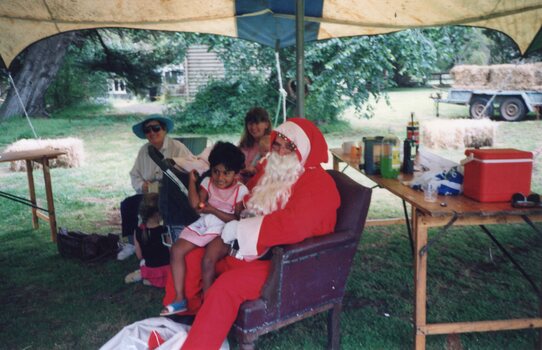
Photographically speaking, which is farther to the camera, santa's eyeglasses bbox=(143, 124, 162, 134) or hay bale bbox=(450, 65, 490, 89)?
hay bale bbox=(450, 65, 490, 89)

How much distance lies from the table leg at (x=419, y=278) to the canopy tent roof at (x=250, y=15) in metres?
2.97

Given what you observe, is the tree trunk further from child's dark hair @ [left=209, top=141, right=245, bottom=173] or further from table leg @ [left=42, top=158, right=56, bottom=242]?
child's dark hair @ [left=209, top=141, right=245, bottom=173]

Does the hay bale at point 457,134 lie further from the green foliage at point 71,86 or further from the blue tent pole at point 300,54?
the green foliage at point 71,86

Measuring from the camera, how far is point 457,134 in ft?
37.8

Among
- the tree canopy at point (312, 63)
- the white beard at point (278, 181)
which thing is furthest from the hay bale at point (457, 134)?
the white beard at point (278, 181)

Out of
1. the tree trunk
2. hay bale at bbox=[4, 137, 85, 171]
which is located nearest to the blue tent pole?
hay bale at bbox=[4, 137, 85, 171]

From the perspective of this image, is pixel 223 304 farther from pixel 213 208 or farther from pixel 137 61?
pixel 137 61

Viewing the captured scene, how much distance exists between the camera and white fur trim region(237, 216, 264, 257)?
2.95 m

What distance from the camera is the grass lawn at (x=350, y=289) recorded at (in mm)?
3582

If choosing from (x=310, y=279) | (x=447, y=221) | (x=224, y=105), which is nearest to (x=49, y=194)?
(x=310, y=279)

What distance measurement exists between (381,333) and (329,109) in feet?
35.9

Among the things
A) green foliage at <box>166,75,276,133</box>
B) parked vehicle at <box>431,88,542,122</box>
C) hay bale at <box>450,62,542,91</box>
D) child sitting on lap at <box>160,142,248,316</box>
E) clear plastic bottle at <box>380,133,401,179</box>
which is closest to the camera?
child sitting on lap at <box>160,142,248,316</box>

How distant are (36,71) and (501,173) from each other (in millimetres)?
17573

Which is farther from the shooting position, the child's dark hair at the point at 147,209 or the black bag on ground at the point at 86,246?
the black bag on ground at the point at 86,246
